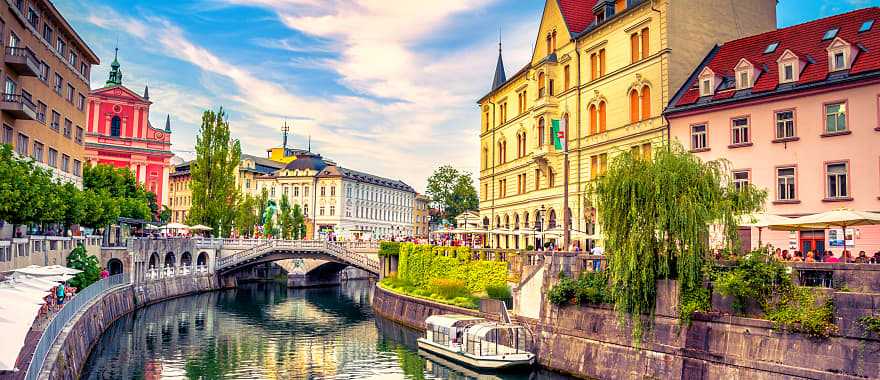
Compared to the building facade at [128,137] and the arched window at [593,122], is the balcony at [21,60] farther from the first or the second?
the building facade at [128,137]

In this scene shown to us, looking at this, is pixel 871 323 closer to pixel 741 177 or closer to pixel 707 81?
pixel 741 177

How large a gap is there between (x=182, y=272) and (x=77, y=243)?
23.1m

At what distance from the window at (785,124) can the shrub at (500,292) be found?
1781 centimetres

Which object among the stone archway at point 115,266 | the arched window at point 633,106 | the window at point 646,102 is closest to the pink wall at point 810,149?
the window at point 646,102

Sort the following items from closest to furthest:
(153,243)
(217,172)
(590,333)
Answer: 1. (590,333)
2. (153,243)
3. (217,172)

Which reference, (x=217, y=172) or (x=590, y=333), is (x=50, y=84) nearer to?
(x=217, y=172)

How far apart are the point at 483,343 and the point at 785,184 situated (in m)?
19.1

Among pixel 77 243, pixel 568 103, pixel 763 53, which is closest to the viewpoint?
pixel 763 53

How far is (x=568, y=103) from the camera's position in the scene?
56.5 metres

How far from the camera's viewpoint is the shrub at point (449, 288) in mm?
48344

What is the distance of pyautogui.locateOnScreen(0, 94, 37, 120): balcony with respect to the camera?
4559 cm

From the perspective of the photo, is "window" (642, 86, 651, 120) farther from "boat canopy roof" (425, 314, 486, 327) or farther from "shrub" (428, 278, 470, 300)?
"boat canopy roof" (425, 314, 486, 327)

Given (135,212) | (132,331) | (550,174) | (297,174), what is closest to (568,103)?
(550,174)

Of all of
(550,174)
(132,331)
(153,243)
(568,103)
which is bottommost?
(132,331)
